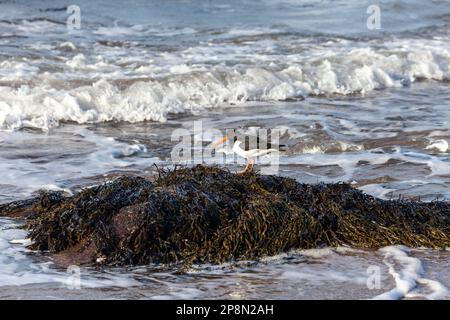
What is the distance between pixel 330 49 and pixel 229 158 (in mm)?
7442

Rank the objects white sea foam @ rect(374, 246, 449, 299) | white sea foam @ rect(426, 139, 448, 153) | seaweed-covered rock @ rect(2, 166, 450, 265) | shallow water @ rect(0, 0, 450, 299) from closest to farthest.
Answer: white sea foam @ rect(374, 246, 449, 299) < shallow water @ rect(0, 0, 450, 299) < seaweed-covered rock @ rect(2, 166, 450, 265) < white sea foam @ rect(426, 139, 448, 153)

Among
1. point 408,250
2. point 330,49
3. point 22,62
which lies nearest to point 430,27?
point 330,49

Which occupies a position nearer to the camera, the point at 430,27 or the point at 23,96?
the point at 23,96

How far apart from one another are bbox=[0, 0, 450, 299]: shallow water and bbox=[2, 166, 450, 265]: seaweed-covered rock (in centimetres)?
15

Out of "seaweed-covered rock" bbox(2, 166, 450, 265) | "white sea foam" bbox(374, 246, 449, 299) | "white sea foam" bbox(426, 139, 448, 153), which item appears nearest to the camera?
"white sea foam" bbox(374, 246, 449, 299)

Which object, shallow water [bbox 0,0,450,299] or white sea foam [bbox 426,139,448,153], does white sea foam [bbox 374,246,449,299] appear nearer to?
shallow water [bbox 0,0,450,299]

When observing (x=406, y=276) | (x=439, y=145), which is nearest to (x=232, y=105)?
(x=439, y=145)

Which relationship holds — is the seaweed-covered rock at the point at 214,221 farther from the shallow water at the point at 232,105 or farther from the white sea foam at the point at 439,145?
the white sea foam at the point at 439,145

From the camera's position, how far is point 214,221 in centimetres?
536

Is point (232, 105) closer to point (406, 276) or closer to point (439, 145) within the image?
point (439, 145)

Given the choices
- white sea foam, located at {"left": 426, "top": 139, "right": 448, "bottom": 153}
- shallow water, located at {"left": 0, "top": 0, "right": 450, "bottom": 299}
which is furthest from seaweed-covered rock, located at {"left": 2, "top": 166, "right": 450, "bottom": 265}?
white sea foam, located at {"left": 426, "top": 139, "right": 448, "bottom": 153}

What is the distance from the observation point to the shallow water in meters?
4.94
